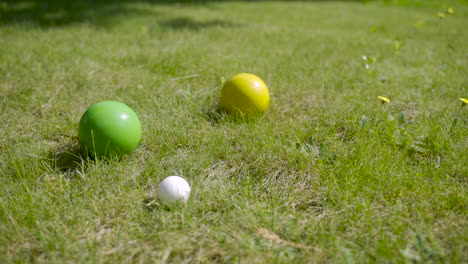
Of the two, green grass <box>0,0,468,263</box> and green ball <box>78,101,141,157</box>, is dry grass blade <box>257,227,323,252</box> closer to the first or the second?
green grass <box>0,0,468,263</box>

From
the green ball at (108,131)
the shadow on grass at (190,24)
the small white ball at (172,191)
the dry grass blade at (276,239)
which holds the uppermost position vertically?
the shadow on grass at (190,24)

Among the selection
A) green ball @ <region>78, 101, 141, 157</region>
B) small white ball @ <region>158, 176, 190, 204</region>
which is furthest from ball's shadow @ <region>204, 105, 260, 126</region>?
small white ball @ <region>158, 176, 190, 204</region>

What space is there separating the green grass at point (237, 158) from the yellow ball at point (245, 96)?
98 millimetres

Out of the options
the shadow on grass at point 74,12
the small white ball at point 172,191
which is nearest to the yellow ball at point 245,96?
the small white ball at point 172,191

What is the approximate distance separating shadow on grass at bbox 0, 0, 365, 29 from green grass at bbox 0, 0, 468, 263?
1.42 metres

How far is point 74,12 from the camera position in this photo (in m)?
7.16

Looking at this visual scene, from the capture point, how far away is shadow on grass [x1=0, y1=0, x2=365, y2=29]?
6.33 metres

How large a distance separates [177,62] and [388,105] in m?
2.28

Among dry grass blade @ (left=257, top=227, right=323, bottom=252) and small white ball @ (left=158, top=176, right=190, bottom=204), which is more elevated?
small white ball @ (left=158, top=176, right=190, bottom=204)

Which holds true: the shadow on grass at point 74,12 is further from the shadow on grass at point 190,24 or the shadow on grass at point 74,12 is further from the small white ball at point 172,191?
the small white ball at point 172,191

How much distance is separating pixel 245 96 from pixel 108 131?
1.05 metres

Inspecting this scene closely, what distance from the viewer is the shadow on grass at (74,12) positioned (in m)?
6.33

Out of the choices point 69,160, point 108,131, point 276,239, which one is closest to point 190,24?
point 69,160

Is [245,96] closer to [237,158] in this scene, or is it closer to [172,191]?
[237,158]
